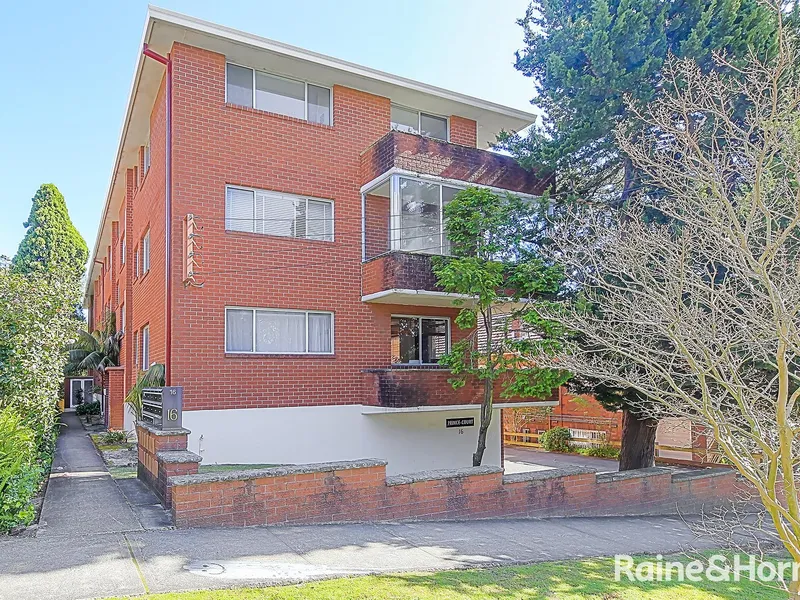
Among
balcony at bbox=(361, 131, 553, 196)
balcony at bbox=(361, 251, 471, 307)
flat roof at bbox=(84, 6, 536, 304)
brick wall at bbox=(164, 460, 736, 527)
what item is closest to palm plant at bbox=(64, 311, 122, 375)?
flat roof at bbox=(84, 6, 536, 304)

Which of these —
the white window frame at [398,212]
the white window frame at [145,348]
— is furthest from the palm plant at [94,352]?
the white window frame at [398,212]

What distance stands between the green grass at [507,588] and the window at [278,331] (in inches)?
304

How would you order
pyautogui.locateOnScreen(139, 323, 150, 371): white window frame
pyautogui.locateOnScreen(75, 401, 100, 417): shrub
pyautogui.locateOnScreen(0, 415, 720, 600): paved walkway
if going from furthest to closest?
1. pyautogui.locateOnScreen(75, 401, 100, 417): shrub
2. pyautogui.locateOnScreen(139, 323, 150, 371): white window frame
3. pyautogui.locateOnScreen(0, 415, 720, 600): paved walkway

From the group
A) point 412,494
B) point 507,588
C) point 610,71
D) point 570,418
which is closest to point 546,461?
point 570,418

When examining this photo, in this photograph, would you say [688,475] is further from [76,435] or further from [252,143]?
[76,435]

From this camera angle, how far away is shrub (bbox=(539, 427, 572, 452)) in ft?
74.2

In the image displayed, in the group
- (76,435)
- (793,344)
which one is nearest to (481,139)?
(793,344)

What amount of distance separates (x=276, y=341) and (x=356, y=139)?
16.8ft

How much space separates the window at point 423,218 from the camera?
45.9 feet

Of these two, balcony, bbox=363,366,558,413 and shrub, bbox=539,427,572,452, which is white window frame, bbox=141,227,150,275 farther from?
shrub, bbox=539,427,572,452

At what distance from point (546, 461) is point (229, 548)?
50.2 ft

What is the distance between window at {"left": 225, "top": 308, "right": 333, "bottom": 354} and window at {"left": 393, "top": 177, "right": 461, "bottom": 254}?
248 centimetres

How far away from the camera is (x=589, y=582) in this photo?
6.71 meters

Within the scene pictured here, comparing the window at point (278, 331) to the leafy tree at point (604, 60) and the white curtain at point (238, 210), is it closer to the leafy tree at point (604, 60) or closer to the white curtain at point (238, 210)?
the white curtain at point (238, 210)
